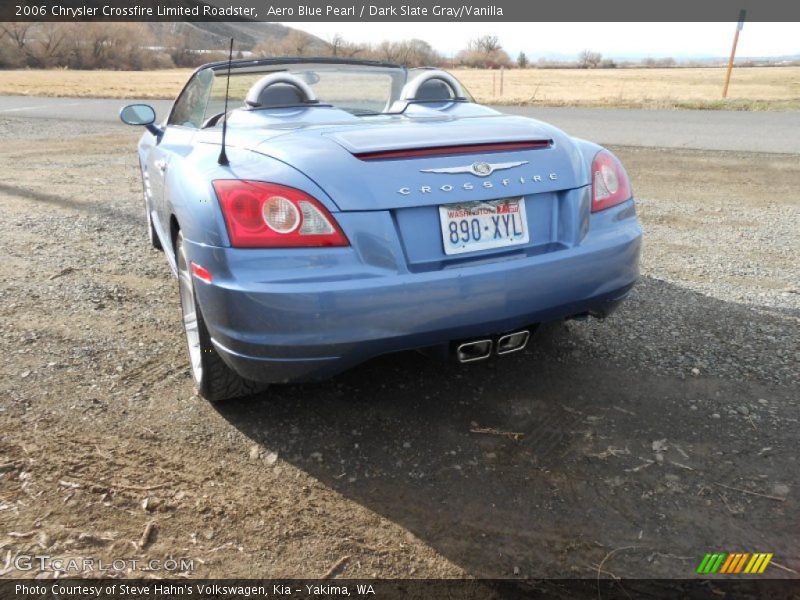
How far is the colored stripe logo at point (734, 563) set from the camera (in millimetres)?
1992

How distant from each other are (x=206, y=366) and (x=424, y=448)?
3.26ft

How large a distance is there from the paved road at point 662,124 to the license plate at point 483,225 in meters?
9.66

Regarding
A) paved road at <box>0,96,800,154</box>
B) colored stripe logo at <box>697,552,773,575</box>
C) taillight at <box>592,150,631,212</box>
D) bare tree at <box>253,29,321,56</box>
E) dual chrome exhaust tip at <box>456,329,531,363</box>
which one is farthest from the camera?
bare tree at <box>253,29,321,56</box>

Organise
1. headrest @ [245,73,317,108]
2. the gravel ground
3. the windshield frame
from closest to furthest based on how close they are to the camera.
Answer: the gravel ground < headrest @ [245,73,317,108] < the windshield frame

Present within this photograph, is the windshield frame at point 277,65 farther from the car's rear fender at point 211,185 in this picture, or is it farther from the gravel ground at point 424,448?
the gravel ground at point 424,448

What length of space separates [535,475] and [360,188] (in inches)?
49.3

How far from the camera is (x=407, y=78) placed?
4.25 meters

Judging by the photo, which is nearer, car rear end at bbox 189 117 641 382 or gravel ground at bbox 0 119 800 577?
gravel ground at bbox 0 119 800 577

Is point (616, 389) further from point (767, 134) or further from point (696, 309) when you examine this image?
point (767, 134)

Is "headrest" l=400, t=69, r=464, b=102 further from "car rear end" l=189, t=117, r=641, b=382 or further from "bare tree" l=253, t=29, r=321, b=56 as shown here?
"bare tree" l=253, t=29, r=321, b=56

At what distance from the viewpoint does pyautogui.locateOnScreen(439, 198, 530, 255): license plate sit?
7.80 feet

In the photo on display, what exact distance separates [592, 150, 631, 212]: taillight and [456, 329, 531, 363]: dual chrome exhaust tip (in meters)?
0.62

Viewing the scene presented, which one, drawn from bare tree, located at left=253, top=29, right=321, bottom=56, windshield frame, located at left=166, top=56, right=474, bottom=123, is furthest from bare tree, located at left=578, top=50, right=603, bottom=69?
windshield frame, located at left=166, top=56, right=474, bottom=123

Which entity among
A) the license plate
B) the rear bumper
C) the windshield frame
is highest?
the windshield frame
